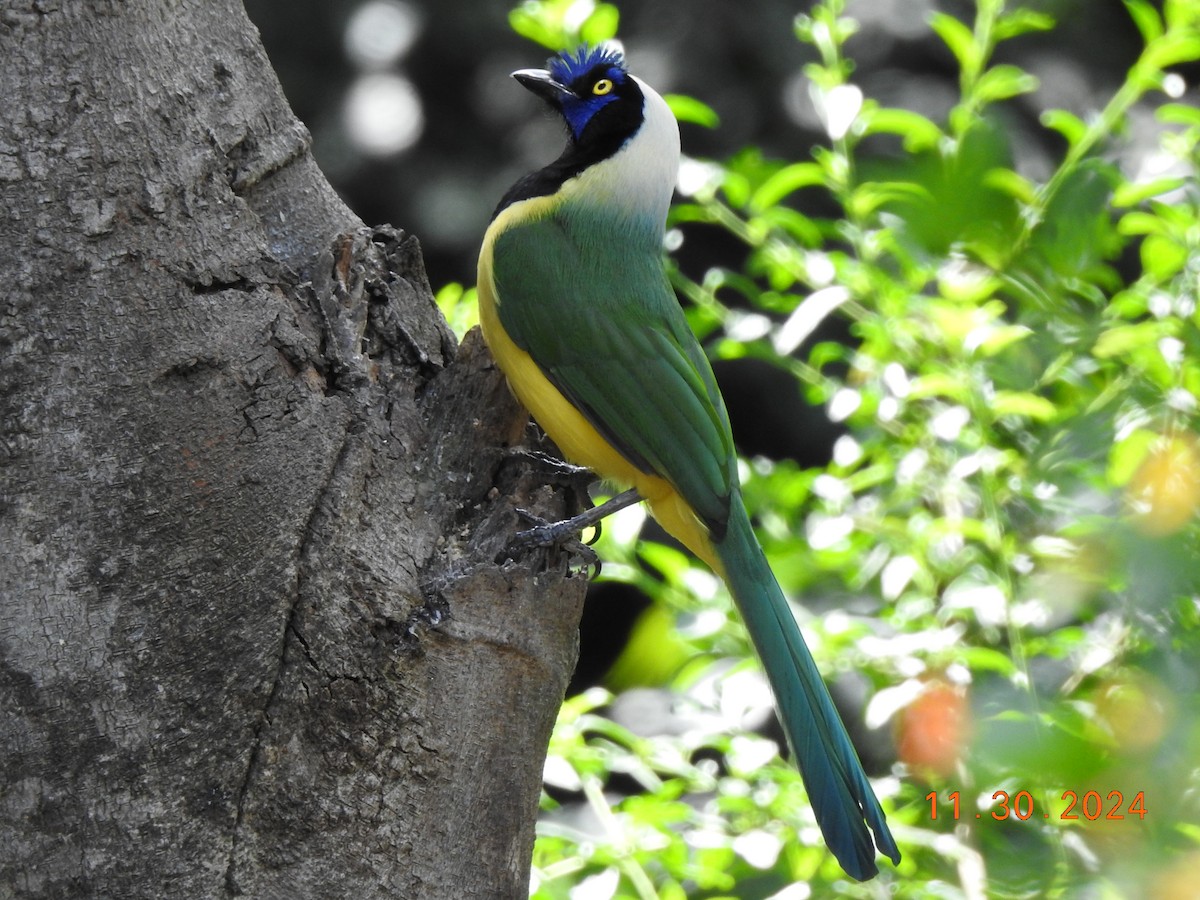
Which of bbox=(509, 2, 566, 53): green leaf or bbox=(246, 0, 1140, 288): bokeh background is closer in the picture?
bbox=(509, 2, 566, 53): green leaf

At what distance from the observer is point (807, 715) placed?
241 centimetres

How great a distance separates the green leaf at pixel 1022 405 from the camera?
2.44 metres

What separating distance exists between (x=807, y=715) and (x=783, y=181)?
1.19m

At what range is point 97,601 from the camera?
1716 millimetres

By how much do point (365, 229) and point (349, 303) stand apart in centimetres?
21

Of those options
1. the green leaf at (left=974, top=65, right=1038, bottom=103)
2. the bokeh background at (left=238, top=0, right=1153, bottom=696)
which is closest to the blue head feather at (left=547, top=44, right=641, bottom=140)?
the green leaf at (left=974, top=65, right=1038, bottom=103)

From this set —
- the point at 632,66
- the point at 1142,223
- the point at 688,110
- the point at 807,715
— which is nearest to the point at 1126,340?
the point at 1142,223

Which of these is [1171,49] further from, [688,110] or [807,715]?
[807,715]

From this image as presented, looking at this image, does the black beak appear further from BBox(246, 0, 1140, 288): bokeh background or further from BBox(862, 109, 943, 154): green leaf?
BBox(246, 0, 1140, 288): bokeh background

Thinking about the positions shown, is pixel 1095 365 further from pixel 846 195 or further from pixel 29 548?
pixel 29 548

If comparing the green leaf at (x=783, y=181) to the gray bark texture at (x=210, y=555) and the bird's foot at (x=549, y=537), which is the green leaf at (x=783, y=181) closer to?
the bird's foot at (x=549, y=537)

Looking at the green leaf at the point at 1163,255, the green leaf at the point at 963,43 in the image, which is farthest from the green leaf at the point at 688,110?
the green leaf at the point at 1163,255

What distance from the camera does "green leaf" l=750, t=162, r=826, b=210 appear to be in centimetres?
279

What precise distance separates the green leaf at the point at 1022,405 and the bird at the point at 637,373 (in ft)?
1.81
